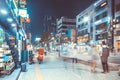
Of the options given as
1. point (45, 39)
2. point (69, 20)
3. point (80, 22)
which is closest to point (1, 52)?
point (80, 22)

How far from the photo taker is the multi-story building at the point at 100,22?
6359 centimetres

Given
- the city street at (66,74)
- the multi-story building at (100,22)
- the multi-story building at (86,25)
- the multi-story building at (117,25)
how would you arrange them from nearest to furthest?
the city street at (66,74), the multi-story building at (117,25), the multi-story building at (100,22), the multi-story building at (86,25)

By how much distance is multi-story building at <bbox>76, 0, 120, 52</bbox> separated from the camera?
6359cm

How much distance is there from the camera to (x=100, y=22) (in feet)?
245

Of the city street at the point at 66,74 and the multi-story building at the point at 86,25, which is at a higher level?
the multi-story building at the point at 86,25

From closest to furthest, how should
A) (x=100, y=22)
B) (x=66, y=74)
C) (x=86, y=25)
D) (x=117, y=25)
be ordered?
(x=66, y=74), (x=117, y=25), (x=100, y=22), (x=86, y=25)

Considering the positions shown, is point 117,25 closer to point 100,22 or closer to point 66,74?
point 100,22

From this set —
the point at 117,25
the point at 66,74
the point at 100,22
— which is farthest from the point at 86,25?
the point at 66,74

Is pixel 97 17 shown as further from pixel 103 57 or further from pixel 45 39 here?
pixel 103 57

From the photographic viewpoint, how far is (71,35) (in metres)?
104

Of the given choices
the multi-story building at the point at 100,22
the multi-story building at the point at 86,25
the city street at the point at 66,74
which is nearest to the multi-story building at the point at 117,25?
the multi-story building at the point at 100,22

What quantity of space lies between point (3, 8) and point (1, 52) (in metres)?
2.80

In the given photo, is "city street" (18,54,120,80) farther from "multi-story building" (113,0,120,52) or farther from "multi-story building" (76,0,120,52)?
"multi-story building" (113,0,120,52)

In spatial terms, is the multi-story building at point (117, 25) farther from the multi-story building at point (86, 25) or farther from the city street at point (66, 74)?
the city street at point (66, 74)
